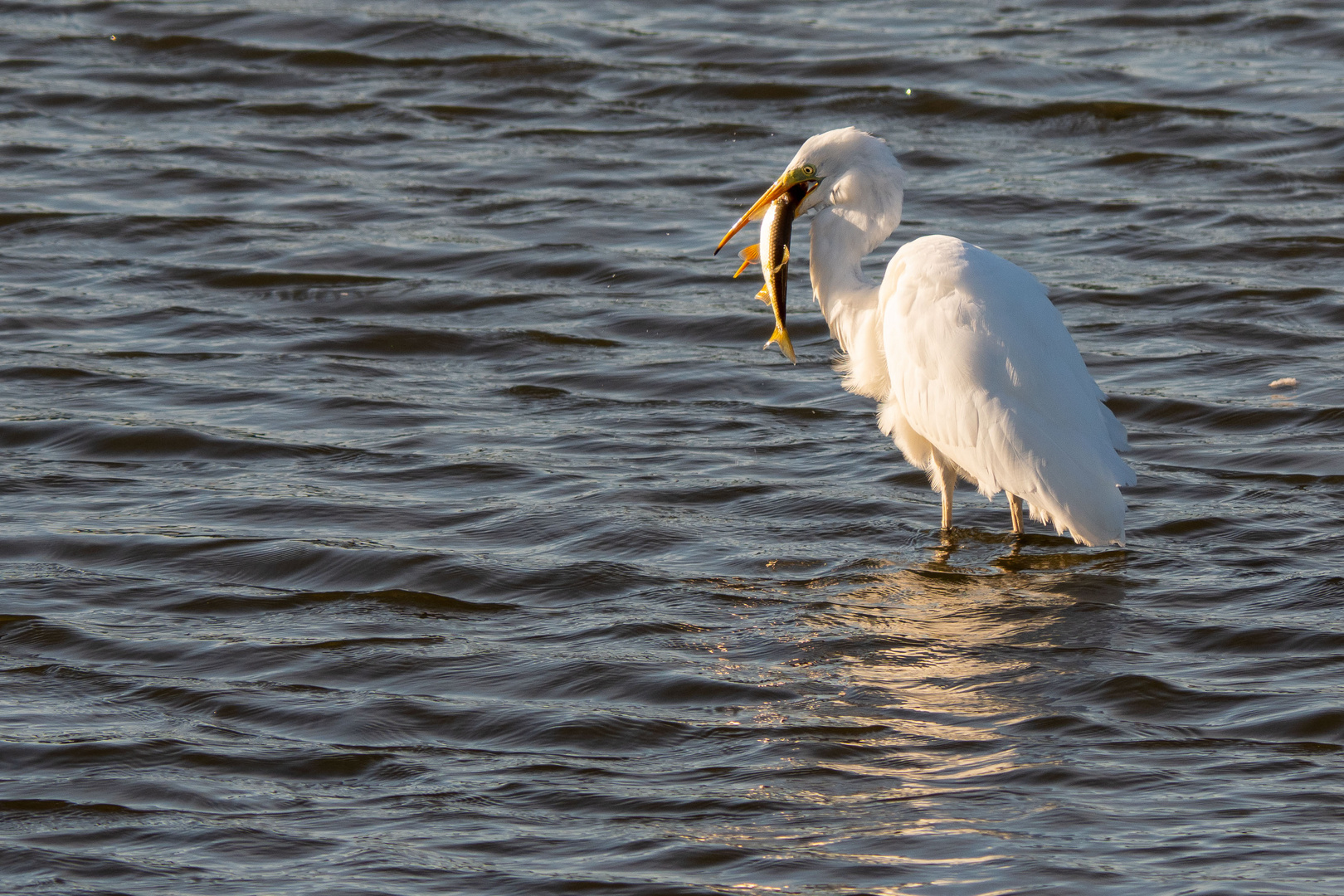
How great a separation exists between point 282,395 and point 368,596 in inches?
82.5

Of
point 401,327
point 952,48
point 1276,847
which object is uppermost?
point 952,48

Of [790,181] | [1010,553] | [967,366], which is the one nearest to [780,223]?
[790,181]

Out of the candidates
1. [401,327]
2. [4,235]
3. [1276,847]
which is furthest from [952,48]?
[1276,847]

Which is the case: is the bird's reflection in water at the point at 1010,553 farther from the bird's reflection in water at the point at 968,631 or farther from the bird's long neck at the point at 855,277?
the bird's long neck at the point at 855,277

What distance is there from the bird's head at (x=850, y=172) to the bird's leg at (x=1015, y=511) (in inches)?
42.0

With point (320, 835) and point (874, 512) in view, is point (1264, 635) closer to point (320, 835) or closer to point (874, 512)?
point (874, 512)

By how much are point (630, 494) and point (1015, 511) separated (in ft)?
4.63

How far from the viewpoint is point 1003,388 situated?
19.8 feet

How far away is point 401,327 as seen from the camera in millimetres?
8570

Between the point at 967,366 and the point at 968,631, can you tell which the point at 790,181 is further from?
the point at 968,631

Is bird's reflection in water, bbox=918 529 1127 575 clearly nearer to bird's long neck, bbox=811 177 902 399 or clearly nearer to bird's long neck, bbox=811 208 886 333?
bird's long neck, bbox=811 177 902 399

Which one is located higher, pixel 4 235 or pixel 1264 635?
pixel 4 235

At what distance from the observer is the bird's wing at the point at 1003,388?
5.85 metres

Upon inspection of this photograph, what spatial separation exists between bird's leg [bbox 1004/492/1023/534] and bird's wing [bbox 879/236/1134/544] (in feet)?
0.53
